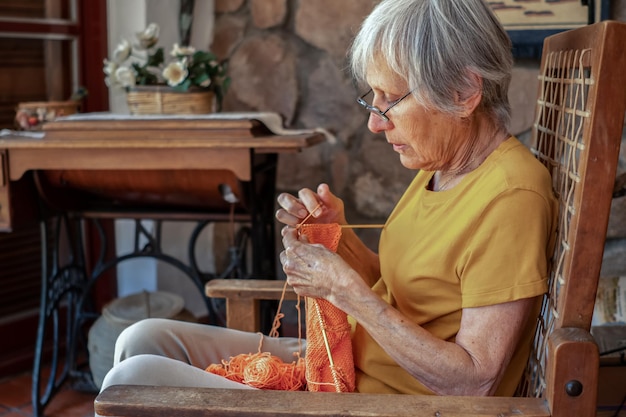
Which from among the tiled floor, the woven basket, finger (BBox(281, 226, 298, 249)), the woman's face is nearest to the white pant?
finger (BBox(281, 226, 298, 249))

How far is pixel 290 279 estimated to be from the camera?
121cm

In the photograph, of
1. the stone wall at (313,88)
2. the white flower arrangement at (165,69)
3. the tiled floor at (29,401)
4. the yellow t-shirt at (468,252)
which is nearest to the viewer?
the yellow t-shirt at (468,252)

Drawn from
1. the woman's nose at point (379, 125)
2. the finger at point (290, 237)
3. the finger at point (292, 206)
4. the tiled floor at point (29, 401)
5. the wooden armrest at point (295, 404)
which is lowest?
the tiled floor at point (29, 401)

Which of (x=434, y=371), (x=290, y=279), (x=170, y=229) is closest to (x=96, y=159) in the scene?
(x=170, y=229)

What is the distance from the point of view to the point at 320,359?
126 centimetres

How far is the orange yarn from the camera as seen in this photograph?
4.10ft

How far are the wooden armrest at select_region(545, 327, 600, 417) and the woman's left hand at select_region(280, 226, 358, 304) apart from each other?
309mm

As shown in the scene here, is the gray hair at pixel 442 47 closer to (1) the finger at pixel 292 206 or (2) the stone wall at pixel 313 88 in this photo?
(1) the finger at pixel 292 206

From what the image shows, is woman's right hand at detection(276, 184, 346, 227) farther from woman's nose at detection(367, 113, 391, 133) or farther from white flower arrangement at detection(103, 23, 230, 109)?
white flower arrangement at detection(103, 23, 230, 109)

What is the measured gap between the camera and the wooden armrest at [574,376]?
3.23 feet

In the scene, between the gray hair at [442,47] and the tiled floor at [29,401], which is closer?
the gray hair at [442,47]

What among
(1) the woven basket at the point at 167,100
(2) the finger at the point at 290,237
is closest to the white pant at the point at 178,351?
(2) the finger at the point at 290,237

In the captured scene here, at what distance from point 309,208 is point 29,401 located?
148cm

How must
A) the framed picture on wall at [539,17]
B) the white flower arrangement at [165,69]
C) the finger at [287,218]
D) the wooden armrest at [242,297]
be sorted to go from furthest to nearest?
1. the white flower arrangement at [165,69]
2. the framed picture on wall at [539,17]
3. the wooden armrest at [242,297]
4. the finger at [287,218]
